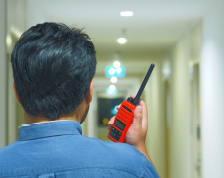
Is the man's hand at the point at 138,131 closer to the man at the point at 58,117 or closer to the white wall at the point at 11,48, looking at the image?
the man at the point at 58,117

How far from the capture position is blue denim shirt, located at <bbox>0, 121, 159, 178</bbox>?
541 mm

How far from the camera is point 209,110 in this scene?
302 cm

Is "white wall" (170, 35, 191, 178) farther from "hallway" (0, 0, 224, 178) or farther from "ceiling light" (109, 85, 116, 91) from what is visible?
"ceiling light" (109, 85, 116, 91)

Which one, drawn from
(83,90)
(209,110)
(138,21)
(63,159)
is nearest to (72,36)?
(83,90)

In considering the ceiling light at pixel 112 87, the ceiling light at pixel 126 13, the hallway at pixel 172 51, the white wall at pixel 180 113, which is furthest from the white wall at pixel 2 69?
the ceiling light at pixel 112 87

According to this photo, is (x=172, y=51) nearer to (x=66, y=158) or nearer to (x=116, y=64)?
(x=116, y=64)

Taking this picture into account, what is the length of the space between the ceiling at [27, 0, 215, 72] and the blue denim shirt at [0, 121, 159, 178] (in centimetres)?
222

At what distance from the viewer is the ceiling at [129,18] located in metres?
2.94

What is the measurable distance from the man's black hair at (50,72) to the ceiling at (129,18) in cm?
213

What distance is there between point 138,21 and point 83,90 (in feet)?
10.1

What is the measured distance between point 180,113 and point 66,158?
3.78 meters

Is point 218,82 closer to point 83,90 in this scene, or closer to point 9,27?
point 9,27

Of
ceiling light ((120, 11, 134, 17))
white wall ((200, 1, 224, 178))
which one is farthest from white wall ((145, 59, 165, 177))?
ceiling light ((120, 11, 134, 17))

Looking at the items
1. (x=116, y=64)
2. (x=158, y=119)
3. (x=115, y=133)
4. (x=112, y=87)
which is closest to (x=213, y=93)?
(x=115, y=133)
